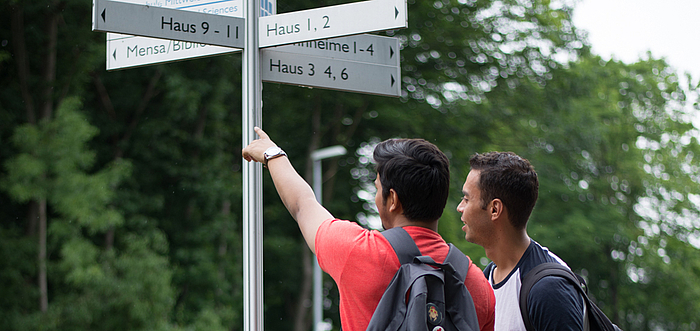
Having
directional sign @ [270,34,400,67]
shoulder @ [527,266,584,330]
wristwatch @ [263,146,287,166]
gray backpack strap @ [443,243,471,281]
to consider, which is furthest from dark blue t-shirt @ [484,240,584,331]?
directional sign @ [270,34,400,67]

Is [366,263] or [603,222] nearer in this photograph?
[366,263]

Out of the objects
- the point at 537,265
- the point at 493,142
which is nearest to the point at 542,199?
the point at 493,142

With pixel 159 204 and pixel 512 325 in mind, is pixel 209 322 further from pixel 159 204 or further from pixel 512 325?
pixel 512 325

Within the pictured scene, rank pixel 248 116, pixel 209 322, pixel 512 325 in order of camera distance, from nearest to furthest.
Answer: pixel 512 325 < pixel 248 116 < pixel 209 322

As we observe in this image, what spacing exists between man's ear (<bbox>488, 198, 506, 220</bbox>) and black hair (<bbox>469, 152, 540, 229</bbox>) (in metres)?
0.01

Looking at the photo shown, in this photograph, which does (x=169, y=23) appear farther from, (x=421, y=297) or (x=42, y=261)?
(x=42, y=261)

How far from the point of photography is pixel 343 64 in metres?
2.71

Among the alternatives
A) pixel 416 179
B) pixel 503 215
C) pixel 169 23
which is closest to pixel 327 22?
pixel 169 23

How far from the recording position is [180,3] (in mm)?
2617

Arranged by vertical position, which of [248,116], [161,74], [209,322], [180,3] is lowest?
[209,322]

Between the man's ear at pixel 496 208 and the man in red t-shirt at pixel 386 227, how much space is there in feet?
1.37

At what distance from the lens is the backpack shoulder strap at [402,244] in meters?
1.84

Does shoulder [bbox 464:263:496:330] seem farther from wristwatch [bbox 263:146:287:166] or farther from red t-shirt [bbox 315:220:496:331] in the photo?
wristwatch [bbox 263:146:287:166]

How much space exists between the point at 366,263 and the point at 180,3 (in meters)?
1.34
